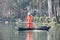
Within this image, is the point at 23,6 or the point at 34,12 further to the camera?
Result: the point at 23,6

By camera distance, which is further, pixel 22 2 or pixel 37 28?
pixel 22 2

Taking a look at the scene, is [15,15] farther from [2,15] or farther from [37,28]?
[37,28]

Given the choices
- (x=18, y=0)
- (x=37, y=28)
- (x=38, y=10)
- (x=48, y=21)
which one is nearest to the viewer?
(x=37, y=28)

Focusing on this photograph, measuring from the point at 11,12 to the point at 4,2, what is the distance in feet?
7.49

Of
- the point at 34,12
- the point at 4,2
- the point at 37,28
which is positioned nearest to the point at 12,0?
the point at 4,2

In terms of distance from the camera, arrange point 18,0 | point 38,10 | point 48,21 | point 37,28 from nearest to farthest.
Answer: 1. point 37,28
2. point 48,21
3. point 38,10
4. point 18,0

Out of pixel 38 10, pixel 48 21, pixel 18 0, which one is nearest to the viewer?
pixel 48 21

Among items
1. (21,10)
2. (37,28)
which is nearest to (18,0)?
(21,10)

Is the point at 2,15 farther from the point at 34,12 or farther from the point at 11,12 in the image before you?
the point at 34,12

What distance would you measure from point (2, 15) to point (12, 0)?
341 cm

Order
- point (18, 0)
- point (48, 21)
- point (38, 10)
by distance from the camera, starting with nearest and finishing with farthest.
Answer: point (48, 21), point (38, 10), point (18, 0)

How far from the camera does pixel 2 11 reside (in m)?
56.0

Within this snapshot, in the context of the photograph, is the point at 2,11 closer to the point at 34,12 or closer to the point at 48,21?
the point at 34,12

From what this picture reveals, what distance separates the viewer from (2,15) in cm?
5553
